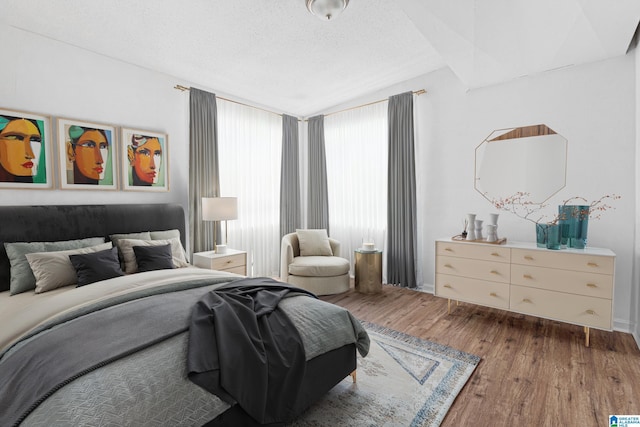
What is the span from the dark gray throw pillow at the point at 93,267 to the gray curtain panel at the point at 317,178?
10.0 ft

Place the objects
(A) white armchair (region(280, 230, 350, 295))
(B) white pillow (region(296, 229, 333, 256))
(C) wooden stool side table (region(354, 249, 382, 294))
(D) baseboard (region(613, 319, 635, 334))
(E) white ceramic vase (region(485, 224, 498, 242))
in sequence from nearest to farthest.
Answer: (D) baseboard (region(613, 319, 635, 334)) < (E) white ceramic vase (region(485, 224, 498, 242)) < (A) white armchair (region(280, 230, 350, 295)) < (C) wooden stool side table (region(354, 249, 382, 294)) < (B) white pillow (region(296, 229, 333, 256))

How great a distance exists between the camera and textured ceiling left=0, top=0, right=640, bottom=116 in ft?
7.57

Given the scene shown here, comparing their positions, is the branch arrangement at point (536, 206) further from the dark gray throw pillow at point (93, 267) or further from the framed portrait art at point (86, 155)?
the framed portrait art at point (86, 155)

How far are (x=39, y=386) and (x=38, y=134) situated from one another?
8.53 ft

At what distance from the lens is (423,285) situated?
4105 millimetres

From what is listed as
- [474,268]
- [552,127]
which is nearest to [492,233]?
[474,268]

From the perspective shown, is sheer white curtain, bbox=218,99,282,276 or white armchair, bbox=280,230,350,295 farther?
sheer white curtain, bbox=218,99,282,276

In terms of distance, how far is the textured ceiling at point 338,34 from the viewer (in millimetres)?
2306

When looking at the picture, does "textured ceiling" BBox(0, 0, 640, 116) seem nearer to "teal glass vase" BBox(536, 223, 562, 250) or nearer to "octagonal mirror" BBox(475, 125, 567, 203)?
"octagonal mirror" BBox(475, 125, 567, 203)

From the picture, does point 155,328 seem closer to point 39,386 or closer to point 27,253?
point 39,386

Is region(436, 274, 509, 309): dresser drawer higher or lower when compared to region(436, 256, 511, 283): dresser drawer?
lower

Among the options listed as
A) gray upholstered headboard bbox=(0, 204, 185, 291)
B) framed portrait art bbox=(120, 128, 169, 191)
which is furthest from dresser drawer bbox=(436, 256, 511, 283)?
framed portrait art bbox=(120, 128, 169, 191)

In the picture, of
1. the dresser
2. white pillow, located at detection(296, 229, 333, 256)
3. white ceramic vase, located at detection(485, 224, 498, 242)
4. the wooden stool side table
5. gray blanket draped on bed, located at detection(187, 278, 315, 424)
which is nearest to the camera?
gray blanket draped on bed, located at detection(187, 278, 315, 424)

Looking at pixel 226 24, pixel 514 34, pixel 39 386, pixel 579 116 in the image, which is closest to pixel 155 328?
pixel 39 386
